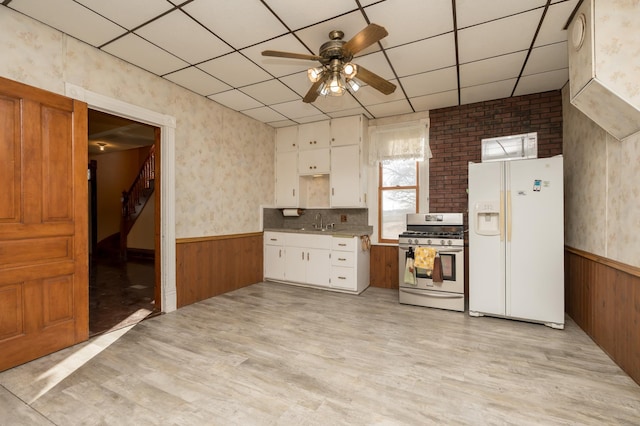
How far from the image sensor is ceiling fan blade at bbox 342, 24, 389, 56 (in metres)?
2.02

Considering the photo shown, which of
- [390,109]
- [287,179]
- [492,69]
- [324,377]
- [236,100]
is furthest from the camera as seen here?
[287,179]

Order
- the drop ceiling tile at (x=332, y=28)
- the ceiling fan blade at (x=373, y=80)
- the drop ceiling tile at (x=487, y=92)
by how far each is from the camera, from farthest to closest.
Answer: the drop ceiling tile at (x=487, y=92) < the ceiling fan blade at (x=373, y=80) < the drop ceiling tile at (x=332, y=28)

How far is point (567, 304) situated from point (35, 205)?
18.4 ft

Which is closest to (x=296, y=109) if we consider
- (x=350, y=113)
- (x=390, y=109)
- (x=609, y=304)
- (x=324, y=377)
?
(x=350, y=113)

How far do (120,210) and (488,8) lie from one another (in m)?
9.20

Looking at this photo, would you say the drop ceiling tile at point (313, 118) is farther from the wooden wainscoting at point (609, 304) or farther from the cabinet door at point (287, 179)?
the wooden wainscoting at point (609, 304)

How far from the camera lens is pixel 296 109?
4594 millimetres

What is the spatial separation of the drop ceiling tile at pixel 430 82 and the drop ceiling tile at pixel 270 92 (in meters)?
Result: 1.46

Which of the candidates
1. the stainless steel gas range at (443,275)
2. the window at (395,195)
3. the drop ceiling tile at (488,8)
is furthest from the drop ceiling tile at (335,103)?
the stainless steel gas range at (443,275)

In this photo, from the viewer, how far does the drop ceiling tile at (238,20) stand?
2.33m

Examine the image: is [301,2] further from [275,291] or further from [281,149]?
[275,291]

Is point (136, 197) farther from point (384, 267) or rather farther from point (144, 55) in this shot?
point (384, 267)

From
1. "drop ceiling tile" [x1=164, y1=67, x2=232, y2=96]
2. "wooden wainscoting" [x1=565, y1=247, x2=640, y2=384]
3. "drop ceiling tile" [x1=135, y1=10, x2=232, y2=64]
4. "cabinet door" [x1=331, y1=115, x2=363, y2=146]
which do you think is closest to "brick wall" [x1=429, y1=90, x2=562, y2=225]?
"cabinet door" [x1=331, y1=115, x2=363, y2=146]

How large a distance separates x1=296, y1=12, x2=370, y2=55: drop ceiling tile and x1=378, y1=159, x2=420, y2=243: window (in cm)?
235
